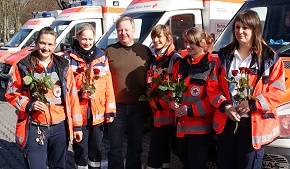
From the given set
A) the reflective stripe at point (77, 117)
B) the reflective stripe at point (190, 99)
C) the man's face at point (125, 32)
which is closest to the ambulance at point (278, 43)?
the reflective stripe at point (190, 99)

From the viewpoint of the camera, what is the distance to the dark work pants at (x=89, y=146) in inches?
170

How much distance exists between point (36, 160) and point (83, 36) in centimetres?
140

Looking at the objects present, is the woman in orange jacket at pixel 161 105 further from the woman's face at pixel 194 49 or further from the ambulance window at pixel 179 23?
the ambulance window at pixel 179 23

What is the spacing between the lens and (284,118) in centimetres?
351

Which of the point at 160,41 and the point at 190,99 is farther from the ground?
the point at 160,41

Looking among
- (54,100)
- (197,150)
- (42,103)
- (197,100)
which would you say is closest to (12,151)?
(54,100)

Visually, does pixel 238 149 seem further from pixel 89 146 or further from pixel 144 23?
pixel 144 23

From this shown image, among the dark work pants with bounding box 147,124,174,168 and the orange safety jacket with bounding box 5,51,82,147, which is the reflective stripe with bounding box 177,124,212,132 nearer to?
the dark work pants with bounding box 147,124,174,168

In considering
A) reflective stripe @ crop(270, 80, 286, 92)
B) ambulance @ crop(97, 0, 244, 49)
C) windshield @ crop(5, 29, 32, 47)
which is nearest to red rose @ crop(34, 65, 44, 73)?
reflective stripe @ crop(270, 80, 286, 92)

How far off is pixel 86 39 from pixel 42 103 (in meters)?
0.98

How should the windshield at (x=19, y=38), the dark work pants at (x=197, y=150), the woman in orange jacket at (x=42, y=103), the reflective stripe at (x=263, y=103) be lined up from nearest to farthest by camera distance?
1. the reflective stripe at (x=263, y=103)
2. the woman in orange jacket at (x=42, y=103)
3. the dark work pants at (x=197, y=150)
4. the windshield at (x=19, y=38)

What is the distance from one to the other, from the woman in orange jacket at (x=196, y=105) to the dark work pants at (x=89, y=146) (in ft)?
3.28

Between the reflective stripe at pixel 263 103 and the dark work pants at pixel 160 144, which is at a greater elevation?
the reflective stripe at pixel 263 103

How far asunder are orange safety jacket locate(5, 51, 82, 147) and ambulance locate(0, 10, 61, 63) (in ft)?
29.0
